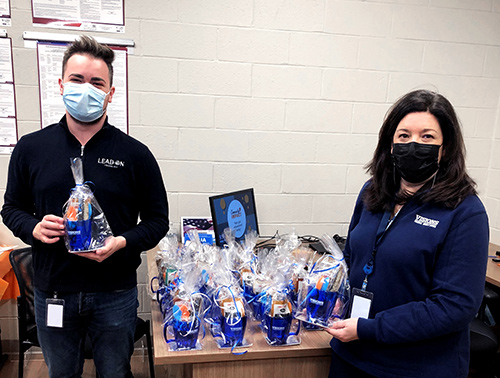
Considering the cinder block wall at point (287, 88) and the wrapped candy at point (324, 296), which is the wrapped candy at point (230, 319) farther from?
the cinder block wall at point (287, 88)

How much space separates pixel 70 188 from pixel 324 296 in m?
0.98

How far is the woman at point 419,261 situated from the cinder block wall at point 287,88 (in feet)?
4.44

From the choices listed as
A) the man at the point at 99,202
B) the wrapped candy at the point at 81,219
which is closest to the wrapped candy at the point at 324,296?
the man at the point at 99,202

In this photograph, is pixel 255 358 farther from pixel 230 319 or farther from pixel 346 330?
pixel 346 330

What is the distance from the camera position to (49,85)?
2377 mm

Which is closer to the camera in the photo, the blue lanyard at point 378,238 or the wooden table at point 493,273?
the blue lanyard at point 378,238

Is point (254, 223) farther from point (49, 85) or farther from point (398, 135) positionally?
point (49, 85)

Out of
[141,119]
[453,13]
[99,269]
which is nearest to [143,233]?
[99,269]

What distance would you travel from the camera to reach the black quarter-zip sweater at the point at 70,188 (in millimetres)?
1385

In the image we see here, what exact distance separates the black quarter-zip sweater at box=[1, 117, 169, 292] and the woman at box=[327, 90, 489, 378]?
819 millimetres

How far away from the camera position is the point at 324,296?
1.37 meters

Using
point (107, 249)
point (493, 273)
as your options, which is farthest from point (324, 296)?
point (493, 273)

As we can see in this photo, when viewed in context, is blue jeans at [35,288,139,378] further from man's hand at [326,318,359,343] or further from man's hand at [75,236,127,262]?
man's hand at [326,318,359,343]

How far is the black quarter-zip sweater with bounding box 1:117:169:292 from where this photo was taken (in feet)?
4.54
